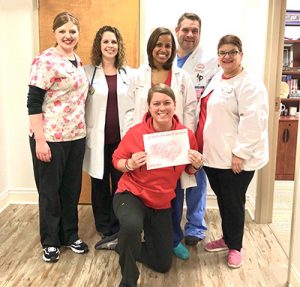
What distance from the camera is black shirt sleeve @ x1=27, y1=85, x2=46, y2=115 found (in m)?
2.32

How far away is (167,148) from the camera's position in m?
2.23

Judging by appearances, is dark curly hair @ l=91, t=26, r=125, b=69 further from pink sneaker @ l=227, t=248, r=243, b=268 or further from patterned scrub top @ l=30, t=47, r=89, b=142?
pink sneaker @ l=227, t=248, r=243, b=268

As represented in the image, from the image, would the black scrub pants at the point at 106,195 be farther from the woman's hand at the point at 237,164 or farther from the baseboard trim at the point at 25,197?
the baseboard trim at the point at 25,197

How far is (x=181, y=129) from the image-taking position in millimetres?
2271

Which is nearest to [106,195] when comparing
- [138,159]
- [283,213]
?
[138,159]

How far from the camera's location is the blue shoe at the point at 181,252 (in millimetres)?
2613

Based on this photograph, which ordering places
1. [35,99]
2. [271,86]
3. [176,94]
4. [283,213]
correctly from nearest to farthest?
[35,99] → [176,94] → [271,86] → [283,213]

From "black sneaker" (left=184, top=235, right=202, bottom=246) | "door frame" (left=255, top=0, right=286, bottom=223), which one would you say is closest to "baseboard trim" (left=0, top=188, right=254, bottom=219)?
"door frame" (left=255, top=0, right=286, bottom=223)

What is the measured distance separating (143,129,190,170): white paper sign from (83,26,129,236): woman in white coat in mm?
460

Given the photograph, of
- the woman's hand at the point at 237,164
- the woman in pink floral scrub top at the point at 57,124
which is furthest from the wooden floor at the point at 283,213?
the woman in pink floral scrub top at the point at 57,124

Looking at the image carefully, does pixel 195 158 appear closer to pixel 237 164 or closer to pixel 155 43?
pixel 237 164

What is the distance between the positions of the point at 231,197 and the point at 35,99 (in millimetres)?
1291

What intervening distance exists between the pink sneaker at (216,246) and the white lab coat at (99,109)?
870 mm

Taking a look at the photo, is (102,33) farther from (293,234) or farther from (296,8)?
(296,8)
